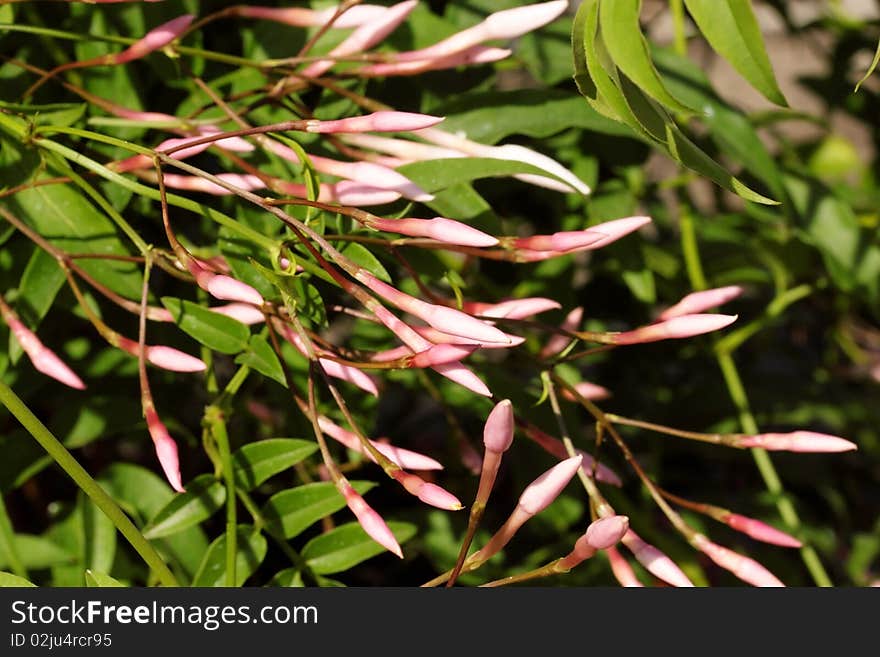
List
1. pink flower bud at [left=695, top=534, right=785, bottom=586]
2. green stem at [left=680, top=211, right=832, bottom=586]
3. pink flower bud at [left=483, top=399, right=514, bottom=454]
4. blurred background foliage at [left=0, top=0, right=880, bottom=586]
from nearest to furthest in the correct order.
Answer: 1. pink flower bud at [left=483, top=399, right=514, bottom=454]
2. pink flower bud at [left=695, top=534, right=785, bottom=586]
3. blurred background foliage at [left=0, top=0, right=880, bottom=586]
4. green stem at [left=680, top=211, right=832, bottom=586]

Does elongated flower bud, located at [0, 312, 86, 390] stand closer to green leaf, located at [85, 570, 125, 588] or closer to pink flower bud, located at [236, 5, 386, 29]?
green leaf, located at [85, 570, 125, 588]

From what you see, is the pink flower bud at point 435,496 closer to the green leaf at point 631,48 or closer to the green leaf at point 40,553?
the green leaf at point 631,48

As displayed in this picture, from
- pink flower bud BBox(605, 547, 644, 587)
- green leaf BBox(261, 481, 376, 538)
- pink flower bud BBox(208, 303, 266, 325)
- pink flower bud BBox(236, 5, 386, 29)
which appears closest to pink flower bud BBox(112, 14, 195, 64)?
pink flower bud BBox(236, 5, 386, 29)

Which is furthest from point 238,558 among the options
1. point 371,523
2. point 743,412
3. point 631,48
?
point 743,412

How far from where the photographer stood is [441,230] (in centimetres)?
51

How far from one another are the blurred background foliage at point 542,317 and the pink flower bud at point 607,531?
0.54ft

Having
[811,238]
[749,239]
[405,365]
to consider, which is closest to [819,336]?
[749,239]

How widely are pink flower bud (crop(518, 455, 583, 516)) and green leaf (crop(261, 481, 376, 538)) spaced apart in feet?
0.57

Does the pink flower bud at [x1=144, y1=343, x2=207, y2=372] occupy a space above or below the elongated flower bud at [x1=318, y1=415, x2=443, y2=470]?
above

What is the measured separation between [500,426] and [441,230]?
10 centimetres

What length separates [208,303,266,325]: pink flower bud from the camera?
0.57 meters

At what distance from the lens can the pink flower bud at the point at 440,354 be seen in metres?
0.49

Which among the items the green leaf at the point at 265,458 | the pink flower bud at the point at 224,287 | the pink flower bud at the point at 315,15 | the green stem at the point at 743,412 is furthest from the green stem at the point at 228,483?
the green stem at the point at 743,412

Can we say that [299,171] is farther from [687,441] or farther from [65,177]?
[687,441]
